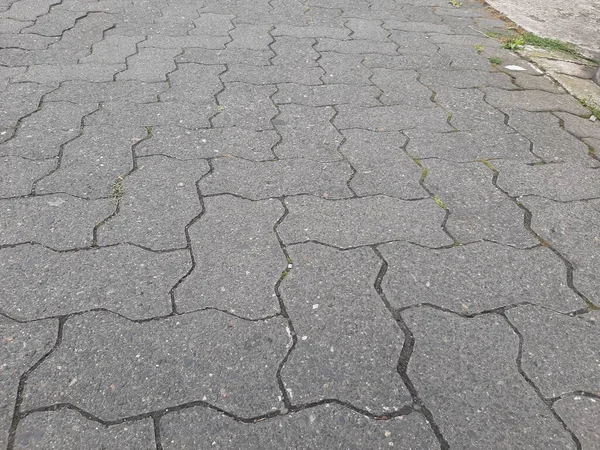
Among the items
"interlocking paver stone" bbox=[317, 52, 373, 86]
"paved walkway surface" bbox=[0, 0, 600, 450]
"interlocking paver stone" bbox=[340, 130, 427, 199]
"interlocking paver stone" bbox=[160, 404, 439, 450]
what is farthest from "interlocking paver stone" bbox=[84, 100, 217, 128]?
"interlocking paver stone" bbox=[160, 404, 439, 450]

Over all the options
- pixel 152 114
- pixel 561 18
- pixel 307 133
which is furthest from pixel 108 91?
pixel 561 18

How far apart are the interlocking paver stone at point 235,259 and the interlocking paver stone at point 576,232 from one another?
3.96 feet

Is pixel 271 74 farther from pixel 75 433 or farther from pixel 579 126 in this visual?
pixel 75 433

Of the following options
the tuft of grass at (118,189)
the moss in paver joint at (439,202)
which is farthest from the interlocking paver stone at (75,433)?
the moss in paver joint at (439,202)

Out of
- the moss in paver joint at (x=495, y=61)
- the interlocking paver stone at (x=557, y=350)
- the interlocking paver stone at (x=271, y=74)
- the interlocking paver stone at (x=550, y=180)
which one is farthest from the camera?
the moss in paver joint at (x=495, y=61)

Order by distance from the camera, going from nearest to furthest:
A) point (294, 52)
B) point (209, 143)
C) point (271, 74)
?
1. point (209, 143)
2. point (271, 74)
3. point (294, 52)

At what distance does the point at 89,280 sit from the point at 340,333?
97cm

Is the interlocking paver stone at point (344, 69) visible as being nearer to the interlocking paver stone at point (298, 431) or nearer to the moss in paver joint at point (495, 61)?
the moss in paver joint at point (495, 61)

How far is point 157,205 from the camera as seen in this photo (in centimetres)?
257

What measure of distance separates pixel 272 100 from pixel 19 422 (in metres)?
2.45

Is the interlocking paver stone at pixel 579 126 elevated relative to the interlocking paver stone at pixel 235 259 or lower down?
elevated

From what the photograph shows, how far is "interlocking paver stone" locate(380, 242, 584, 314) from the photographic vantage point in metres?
2.18

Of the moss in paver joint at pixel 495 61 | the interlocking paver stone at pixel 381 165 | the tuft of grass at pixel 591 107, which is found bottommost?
the interlocking paver stone at pixel 381 165

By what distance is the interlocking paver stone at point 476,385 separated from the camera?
1.71 m
